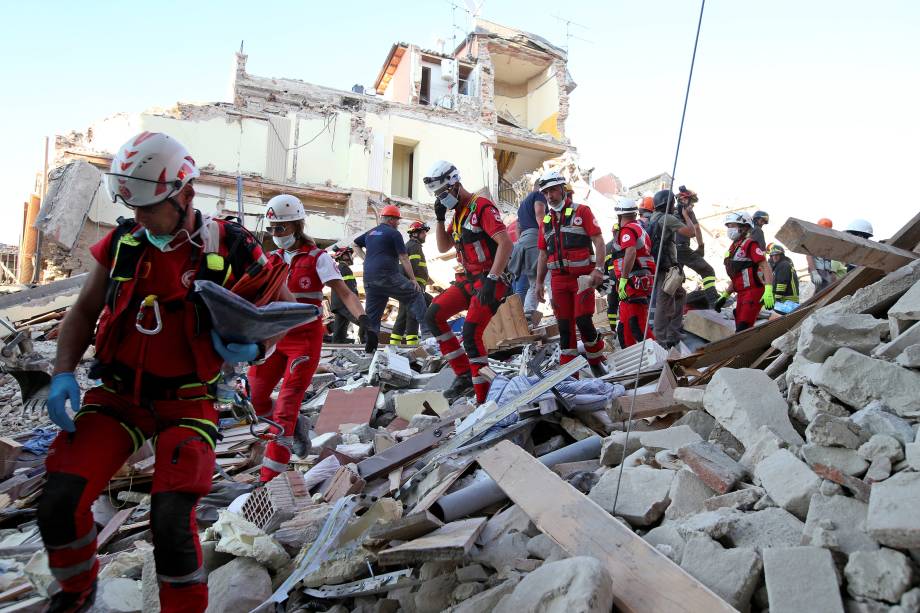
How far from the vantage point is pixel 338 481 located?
4426mm

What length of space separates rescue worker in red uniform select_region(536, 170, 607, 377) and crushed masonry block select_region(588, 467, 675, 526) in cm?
335

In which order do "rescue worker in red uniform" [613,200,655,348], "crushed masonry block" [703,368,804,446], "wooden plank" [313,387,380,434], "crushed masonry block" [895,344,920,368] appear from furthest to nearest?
"rescue worker in red uniform" [613,200,655,348] → "wooden plank" [313,387,380,434] → "crushed masonry block" [703,368,804,446] → "crushed masonry block" [895,344,920,368]

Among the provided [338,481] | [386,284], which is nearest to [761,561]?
[338,481]

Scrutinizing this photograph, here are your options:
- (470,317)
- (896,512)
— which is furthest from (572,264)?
(896,512)

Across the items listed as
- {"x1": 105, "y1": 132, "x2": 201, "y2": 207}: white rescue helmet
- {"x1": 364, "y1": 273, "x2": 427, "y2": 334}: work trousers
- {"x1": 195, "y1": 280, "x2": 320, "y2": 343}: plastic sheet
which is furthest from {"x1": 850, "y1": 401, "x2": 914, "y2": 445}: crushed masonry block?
{"x1": 364, "y1": 273, "x2": 427, "y2": 334}: work trousers

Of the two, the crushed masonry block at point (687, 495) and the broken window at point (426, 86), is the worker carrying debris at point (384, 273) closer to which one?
the crushed masonry block at point (687, 495)

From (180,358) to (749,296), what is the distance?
23.2 ft

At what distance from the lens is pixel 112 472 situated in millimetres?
2387

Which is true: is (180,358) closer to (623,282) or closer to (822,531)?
(822,531)

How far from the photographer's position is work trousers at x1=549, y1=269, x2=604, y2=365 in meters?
6.59

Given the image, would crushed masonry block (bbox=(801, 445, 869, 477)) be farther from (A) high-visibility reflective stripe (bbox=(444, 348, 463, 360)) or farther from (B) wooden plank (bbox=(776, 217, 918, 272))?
(A) high-visibility reflective stripe (bbox=(444, 348, 463, 360))

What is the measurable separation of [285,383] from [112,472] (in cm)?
238

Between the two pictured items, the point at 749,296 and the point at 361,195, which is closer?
the point at 749,296

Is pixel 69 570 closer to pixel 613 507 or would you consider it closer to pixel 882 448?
pixel 613 507
